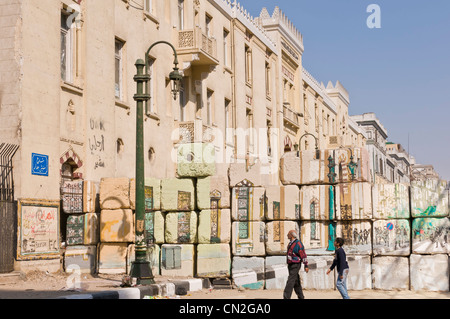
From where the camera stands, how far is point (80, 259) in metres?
19.0

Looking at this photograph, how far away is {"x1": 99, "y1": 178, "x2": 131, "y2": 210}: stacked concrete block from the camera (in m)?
A: 19.2

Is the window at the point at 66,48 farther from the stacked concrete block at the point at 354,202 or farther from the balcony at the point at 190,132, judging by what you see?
the stacked concrete block at the point at 354,202

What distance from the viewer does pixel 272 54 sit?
133 ft

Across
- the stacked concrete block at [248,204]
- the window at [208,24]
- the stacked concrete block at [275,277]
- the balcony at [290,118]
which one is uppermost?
the window at [208,24]

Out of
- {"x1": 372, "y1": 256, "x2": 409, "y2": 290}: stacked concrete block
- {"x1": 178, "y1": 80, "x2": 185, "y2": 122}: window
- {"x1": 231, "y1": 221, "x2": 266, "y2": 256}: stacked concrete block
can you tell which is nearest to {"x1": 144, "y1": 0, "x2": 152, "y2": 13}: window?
{"x1": 178, "y1": 80, "x2": 185, "y2": 122}: window

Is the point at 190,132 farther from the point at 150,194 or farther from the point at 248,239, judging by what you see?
the point at 248,239

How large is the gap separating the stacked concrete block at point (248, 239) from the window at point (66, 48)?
6.21 metres

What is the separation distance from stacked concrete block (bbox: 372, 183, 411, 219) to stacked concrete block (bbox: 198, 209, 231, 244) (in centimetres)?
385

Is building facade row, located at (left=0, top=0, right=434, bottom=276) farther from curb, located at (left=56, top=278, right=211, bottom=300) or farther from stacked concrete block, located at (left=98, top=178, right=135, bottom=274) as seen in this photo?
curb, located at (left=56, top=278, right=211, bottom=300)

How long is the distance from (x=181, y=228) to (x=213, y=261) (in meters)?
1.27

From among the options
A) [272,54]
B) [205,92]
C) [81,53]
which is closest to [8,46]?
[81,53]

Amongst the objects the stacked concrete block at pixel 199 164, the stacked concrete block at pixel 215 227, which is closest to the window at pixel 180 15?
the stacked concrete block at pixel 199 164

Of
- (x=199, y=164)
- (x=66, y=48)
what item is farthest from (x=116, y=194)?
(x=66, y=48)

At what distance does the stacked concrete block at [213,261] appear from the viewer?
1909 centimetres
